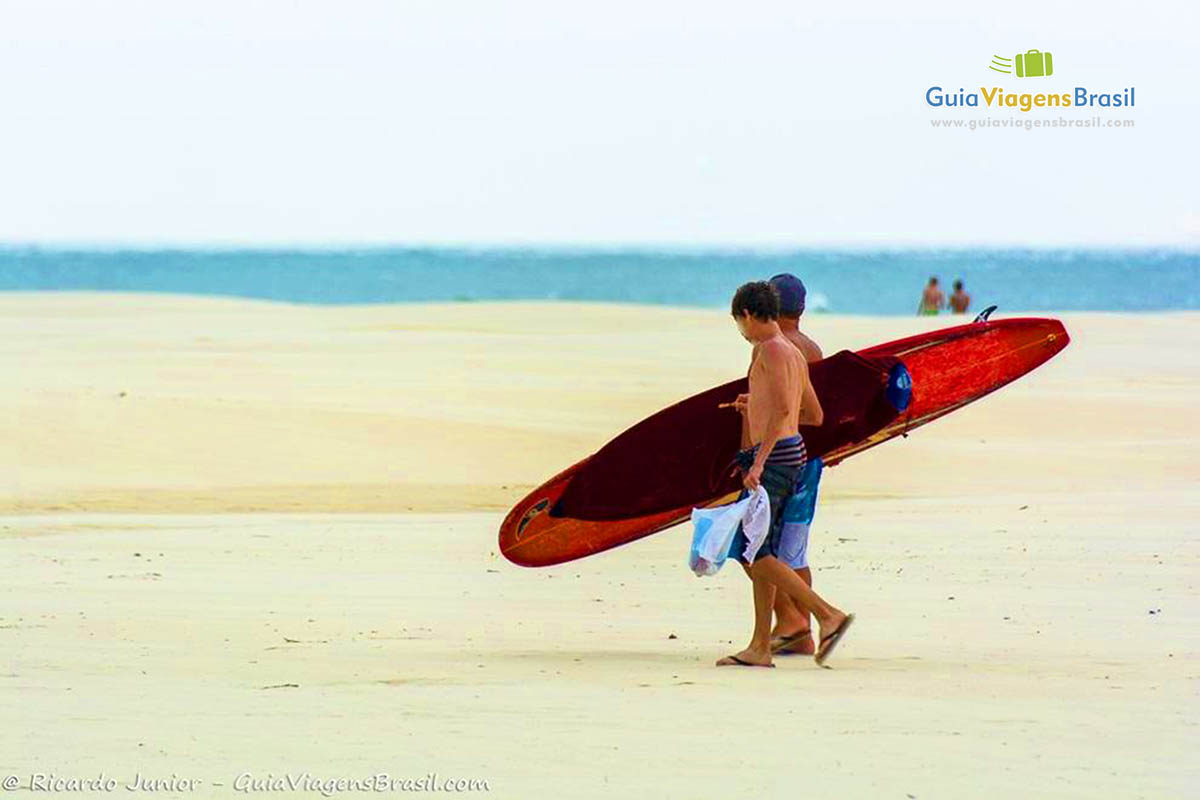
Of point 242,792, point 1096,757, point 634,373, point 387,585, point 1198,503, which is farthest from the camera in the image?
point 634,373

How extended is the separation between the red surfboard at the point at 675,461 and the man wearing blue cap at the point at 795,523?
1.97ft

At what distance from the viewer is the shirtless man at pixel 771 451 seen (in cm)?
745

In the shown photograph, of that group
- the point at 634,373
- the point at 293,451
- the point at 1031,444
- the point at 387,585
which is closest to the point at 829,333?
the point at 634,373

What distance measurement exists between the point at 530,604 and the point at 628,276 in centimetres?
10133

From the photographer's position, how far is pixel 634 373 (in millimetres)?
24141

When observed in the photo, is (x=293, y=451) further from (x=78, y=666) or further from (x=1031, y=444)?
(x=78, y=666)

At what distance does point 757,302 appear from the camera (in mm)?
7438

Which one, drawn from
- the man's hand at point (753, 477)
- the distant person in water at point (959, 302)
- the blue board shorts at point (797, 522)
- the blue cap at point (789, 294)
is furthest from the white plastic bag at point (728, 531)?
the distant person in water at point (959, 302)

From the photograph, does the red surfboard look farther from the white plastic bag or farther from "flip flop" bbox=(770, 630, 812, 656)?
the white plastic bag

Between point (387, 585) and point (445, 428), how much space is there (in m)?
7.82

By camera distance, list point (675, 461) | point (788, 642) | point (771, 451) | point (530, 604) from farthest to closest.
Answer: point (530, 604)
point (675, 461)
point (788, 642)
point (771, 451)

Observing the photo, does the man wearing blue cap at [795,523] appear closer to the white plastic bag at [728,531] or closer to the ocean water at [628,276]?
the white plastic bag at [728,531]

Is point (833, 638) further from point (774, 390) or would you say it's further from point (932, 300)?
point (932, 300)

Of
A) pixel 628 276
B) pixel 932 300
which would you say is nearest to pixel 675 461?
pixel 932 300
